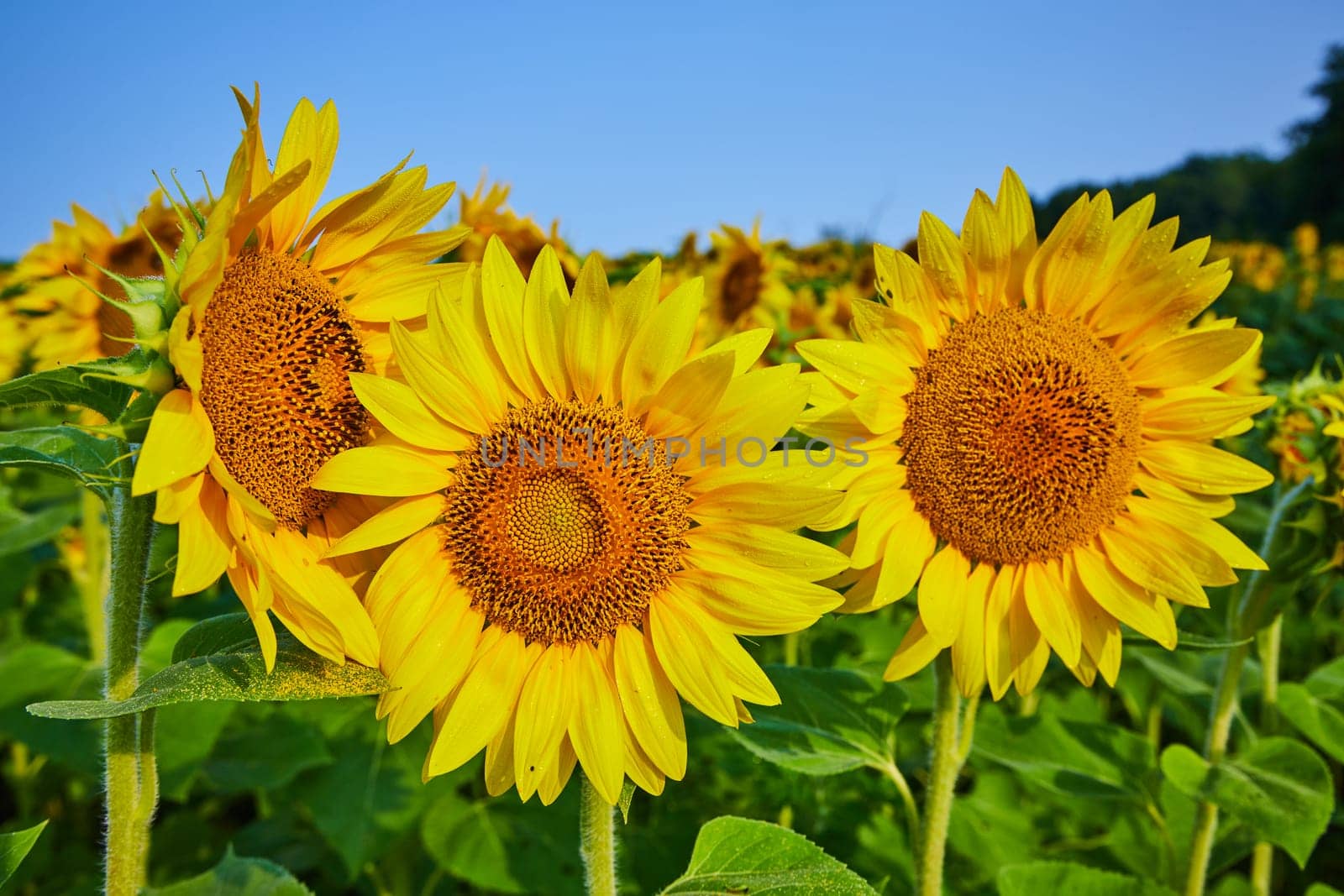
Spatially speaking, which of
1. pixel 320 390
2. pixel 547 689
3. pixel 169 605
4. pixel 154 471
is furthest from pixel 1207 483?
pixel 169 605

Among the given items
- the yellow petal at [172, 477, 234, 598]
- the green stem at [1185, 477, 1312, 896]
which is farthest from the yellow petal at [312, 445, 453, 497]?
the green stem at [1185, 477, 1312, 896]

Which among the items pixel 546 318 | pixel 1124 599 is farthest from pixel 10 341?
pixel 1124 599

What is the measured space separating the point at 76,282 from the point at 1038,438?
152 inches

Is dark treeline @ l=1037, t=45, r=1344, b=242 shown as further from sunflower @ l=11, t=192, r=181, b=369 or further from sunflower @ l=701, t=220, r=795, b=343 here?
sunflower @ l=11, t=192, r=181, b=369

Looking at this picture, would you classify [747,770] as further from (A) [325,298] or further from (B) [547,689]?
(A) [325,298]

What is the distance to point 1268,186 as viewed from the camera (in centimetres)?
5481

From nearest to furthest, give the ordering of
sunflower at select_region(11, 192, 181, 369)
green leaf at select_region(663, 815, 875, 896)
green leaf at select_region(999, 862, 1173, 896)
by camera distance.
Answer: green leaf at select_region(663, 815, 875, 896) → green leaf at select_region(999, 862, 1173, 896) → sunflower at select_region(11, 192, 181, 369)

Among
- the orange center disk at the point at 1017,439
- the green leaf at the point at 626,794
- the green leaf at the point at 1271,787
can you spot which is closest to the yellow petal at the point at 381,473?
the green leaf at the point at 626,794

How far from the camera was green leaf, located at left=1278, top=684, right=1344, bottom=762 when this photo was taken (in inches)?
108

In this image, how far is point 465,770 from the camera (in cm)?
291

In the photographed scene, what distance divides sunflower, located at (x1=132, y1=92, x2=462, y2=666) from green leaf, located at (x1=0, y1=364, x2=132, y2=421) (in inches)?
6.6

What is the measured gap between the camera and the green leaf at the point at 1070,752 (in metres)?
2.53

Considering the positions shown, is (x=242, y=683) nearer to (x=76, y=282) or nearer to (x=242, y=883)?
(x=242, y=883)

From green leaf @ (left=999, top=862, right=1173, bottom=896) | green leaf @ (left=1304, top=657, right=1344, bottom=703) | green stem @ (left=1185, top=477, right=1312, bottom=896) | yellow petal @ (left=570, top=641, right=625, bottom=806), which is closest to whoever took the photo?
yellow petal @ (left=570, top=641, right=625, bottom=806)
